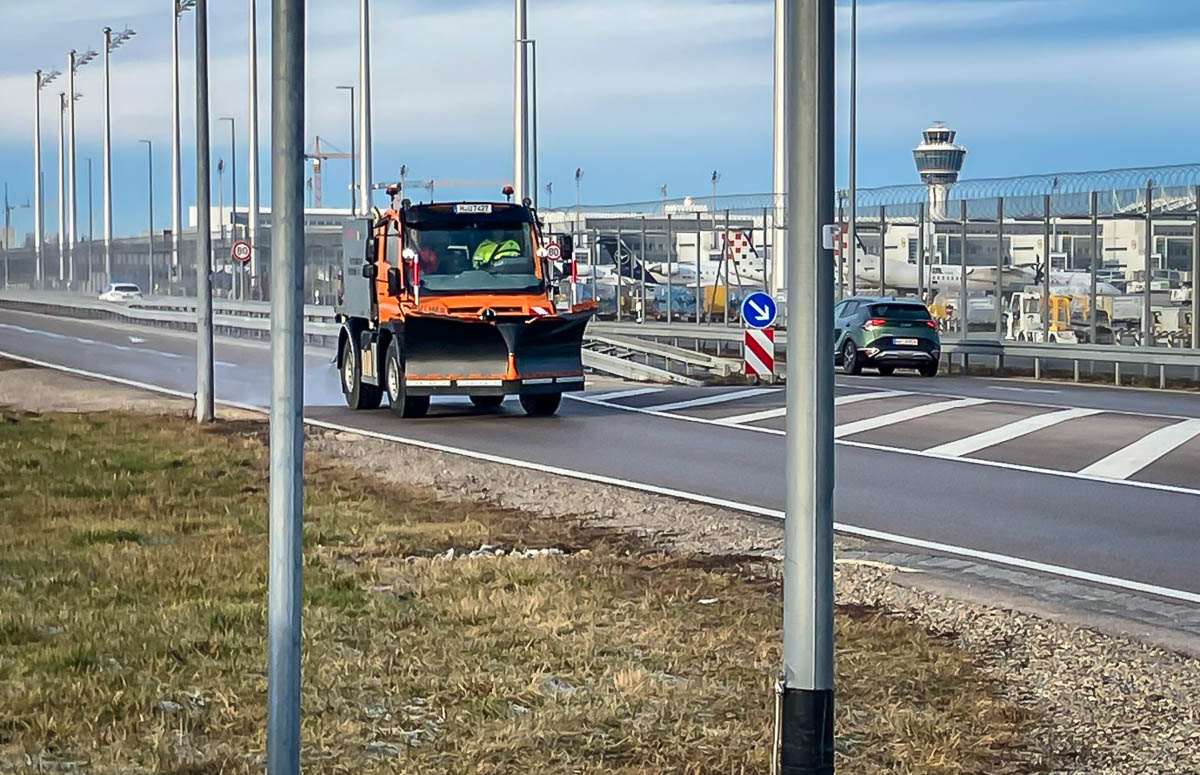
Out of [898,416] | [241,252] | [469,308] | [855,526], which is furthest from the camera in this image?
[241,252]

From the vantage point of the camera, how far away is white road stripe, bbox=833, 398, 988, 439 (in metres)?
22.5

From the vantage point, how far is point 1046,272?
3656 centimetres

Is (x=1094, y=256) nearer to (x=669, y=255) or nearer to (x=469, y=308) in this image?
(x=669, y=255)

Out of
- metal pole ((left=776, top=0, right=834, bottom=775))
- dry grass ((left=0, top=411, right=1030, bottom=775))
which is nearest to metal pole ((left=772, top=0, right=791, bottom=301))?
dry grass ((left=0, top=411, right=1030, bottom=775))

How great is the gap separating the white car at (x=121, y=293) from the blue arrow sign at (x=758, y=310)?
52.2m

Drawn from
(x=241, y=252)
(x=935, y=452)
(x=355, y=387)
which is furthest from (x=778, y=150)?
(x=935, y=452)

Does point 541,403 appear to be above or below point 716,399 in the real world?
above

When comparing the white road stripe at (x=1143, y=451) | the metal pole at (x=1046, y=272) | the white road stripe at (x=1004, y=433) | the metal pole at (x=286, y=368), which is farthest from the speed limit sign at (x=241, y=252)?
the metal pole at (x=286, y=368)

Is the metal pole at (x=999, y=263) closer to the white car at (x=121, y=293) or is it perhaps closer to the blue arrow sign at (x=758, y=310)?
the blue arrow sign at (x=758, y=310)

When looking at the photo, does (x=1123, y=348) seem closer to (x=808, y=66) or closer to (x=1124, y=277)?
(x=1124, y=277)

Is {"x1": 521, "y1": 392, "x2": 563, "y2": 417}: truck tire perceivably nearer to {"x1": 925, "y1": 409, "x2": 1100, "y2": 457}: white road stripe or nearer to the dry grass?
{"x1": 925, "y1": 409, "x2": 1100, "y2": 457}: white road stripe

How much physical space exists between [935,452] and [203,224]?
8.71 metres

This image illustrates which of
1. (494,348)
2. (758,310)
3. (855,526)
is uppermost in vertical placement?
(758,310)

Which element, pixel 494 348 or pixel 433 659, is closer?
pixel 433 659
